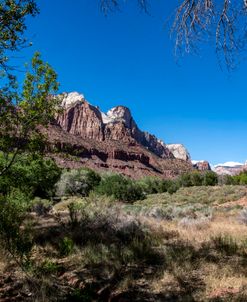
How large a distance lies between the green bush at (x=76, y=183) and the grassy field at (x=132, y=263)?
34.0 metres

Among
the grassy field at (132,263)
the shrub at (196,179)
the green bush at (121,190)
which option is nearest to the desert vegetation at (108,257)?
the grassy field at (132,263)

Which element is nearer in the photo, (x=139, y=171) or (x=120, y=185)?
(x=120, y=185)

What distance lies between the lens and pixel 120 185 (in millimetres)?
48969

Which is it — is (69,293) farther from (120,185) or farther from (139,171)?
(139,171)

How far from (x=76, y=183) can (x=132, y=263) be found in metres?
44.3

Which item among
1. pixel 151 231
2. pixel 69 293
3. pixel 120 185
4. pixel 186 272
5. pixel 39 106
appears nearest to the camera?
pixel 69 293

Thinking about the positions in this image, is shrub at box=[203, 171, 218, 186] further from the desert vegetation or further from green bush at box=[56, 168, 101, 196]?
the desert vegetation

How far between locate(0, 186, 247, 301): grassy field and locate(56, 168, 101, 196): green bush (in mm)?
34002

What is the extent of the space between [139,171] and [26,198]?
14108 centimetres

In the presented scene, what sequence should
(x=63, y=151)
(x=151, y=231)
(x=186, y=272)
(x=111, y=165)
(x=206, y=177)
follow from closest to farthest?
(x=186, y=272)
(x=63, y=151)
(x=151, y=231)
(x=206, y=177)
(x=111, y=165)

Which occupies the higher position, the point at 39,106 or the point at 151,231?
the point at 39,106

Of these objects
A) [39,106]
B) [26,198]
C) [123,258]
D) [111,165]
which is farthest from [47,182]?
[111,165]

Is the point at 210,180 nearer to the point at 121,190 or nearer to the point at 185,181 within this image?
the point at 185,181

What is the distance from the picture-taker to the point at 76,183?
51469mm
